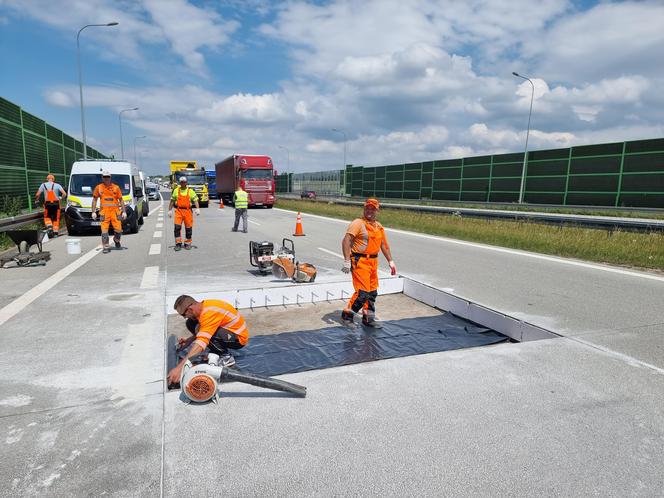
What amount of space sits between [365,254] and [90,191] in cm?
1183

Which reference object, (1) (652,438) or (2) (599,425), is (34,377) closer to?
(2) (599,425)

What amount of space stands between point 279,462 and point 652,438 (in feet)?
8.21

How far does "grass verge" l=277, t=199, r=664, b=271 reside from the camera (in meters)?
10.1

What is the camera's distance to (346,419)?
3.05 metres

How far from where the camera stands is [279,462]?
2559mm

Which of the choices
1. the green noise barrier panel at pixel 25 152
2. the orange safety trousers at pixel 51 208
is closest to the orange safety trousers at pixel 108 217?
the orange safety trousers at pixel 51 208

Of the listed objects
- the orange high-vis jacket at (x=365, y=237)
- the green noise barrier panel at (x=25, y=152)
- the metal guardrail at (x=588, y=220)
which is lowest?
the metal guardrail at (x=588, y=220)

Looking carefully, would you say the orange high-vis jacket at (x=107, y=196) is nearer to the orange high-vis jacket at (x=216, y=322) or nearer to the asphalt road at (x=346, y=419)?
the asphalt road at (x=346, y=419)

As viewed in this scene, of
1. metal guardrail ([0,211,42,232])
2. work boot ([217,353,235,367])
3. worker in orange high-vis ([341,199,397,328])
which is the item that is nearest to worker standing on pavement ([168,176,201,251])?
metal guardrail ([0,211,42,232])

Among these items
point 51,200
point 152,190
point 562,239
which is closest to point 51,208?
point 51,200

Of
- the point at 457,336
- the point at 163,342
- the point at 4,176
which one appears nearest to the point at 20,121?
the point at 4,176

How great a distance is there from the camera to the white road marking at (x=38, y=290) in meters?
5.45

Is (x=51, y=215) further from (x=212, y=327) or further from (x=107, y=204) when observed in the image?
(x=212, y=327)

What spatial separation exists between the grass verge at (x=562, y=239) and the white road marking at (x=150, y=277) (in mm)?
9676
